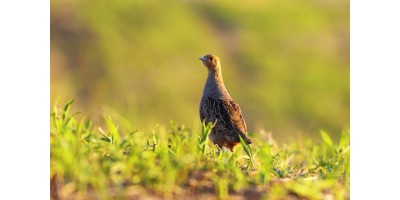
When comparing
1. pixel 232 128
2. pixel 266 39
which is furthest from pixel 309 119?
pixel 232 128

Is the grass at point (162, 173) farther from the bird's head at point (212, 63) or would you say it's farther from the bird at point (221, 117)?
the bird's head at point (212, 63)

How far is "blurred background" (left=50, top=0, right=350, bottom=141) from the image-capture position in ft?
56.5

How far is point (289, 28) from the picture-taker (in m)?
21.6

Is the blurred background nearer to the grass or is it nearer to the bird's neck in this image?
the bird's neck

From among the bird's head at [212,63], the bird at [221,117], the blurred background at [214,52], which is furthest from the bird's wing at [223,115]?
the blurred background at [214,52]

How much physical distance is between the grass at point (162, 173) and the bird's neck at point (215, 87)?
1.47 m

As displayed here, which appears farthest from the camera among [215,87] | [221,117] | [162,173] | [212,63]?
[212,63]

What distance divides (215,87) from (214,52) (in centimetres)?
1368

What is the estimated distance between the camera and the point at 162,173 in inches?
148

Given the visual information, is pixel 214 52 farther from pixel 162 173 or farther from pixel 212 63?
pixel 162 173

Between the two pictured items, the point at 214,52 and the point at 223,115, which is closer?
the point at 223,115

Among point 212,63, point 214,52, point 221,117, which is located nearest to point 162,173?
point 221,117

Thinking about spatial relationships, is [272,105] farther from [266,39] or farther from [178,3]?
[178,3]

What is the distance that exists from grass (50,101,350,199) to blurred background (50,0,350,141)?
10706mm
